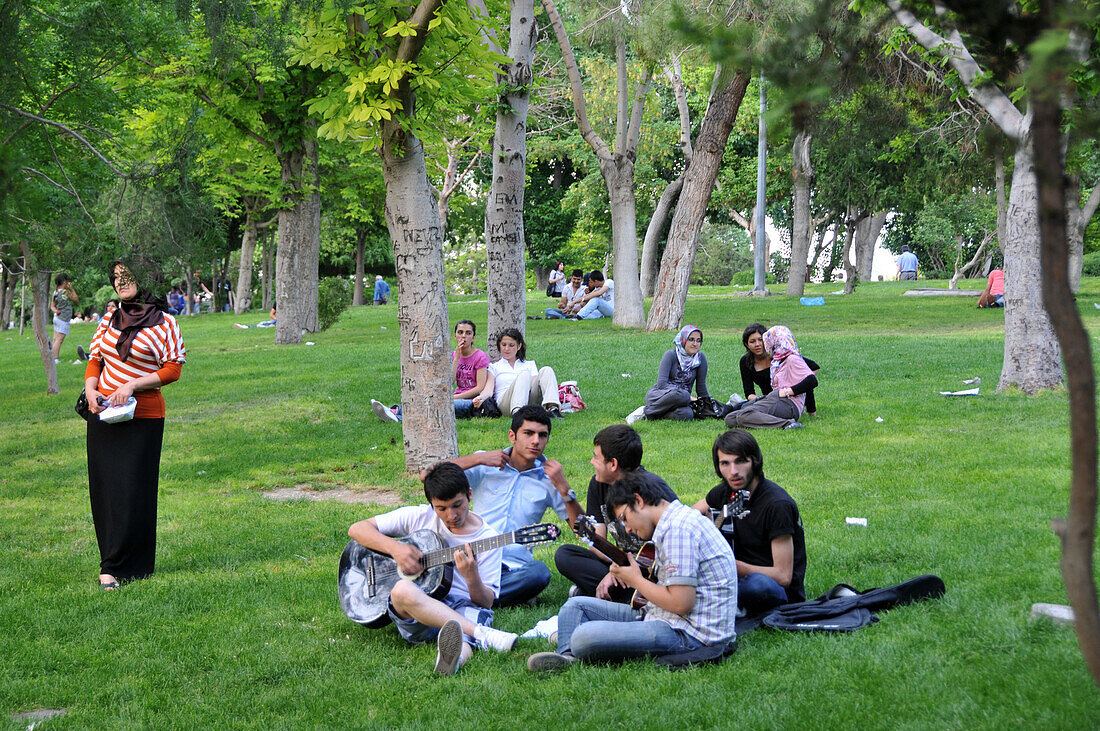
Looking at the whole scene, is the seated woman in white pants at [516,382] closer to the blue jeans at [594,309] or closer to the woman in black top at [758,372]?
the woman in black top at [758,372]

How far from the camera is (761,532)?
527 centimetres

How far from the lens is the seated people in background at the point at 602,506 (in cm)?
527

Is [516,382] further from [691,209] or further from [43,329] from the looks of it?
[43,329]

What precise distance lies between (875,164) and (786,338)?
20.0 m

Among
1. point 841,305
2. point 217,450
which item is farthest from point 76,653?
point 841,305

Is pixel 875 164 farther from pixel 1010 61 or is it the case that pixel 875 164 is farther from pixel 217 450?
pixel 1010 61

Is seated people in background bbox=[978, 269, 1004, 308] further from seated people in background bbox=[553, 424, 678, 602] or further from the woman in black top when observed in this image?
seated people in background bbox=[553, 424, 678, 602]

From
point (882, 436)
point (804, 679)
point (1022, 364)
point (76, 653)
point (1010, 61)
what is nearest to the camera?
point (1010, 61)

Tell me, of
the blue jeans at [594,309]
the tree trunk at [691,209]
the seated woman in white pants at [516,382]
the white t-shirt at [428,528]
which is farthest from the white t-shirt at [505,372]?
the blue jeans at [594,309]

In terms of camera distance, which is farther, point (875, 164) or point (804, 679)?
point (875, 164)

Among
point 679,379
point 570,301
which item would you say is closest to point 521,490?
point 679,379

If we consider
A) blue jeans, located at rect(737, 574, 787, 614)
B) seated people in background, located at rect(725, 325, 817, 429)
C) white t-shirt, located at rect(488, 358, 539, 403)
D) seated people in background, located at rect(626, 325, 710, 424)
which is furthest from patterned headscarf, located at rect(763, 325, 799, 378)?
blue jeans, located at rect(737, 574, 787, 614)

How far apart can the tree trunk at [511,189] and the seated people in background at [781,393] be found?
11.2 feet

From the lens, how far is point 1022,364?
11.5 metres
